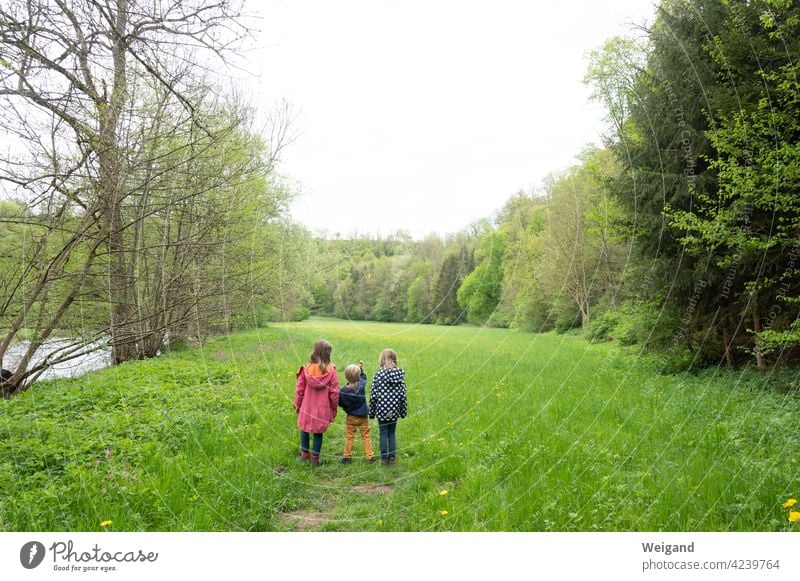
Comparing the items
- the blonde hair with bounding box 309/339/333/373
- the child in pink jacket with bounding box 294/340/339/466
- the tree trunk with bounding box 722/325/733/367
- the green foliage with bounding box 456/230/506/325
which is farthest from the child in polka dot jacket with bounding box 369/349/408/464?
the tree trunk with bounding box 722/325/733/367

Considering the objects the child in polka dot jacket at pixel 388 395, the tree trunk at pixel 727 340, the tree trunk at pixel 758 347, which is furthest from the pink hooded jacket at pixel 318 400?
the tree trunk at pixel 758 347

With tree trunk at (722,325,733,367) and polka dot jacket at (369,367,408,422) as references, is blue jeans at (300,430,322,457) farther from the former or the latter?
tree trunk at (722,325,733,367)

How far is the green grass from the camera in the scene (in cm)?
353

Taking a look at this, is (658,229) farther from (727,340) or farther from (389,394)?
(389,394)

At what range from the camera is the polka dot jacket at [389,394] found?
519 centimetres

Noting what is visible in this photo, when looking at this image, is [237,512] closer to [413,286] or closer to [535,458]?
[413,286]

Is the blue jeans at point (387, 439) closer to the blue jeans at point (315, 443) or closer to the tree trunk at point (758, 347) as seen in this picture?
the blue jeans at point (315, 443)

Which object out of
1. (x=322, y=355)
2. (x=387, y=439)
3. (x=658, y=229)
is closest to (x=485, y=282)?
(x=322, y=355)

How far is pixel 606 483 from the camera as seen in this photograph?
3879 mm

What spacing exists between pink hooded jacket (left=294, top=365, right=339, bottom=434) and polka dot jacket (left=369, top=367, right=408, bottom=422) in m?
0.48

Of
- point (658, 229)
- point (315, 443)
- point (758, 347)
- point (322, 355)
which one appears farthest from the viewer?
point (758, 347)

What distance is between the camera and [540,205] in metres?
4.73

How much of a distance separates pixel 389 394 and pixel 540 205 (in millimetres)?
2648
